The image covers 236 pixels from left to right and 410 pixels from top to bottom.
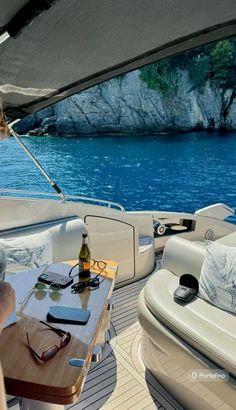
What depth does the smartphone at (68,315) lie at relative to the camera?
1386mm

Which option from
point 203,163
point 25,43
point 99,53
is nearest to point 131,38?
point 99,53

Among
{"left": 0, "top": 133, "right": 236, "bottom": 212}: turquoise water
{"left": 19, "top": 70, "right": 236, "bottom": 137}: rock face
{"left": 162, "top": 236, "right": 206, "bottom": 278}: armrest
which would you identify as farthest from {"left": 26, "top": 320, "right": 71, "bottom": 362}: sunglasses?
{"left": 19, "top": 70, "right": 236, "bottom": 137}: rock face

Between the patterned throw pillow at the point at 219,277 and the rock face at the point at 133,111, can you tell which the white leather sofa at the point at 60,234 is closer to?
the patterned throw pillow at the point at 219,277

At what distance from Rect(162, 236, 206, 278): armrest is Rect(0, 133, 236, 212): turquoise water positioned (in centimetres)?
1236

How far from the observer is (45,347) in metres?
1.22

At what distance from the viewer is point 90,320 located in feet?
4.64

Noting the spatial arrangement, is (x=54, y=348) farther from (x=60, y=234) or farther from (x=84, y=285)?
(x=60, y=234)

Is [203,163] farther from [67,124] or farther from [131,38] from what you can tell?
[131,38]

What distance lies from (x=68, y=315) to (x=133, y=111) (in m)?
29.8

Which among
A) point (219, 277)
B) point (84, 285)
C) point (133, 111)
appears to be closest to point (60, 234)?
point (84, 285)

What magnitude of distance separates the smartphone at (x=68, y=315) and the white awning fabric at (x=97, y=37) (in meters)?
1.16

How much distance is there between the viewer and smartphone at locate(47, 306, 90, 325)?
1386mm

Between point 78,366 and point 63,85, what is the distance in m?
1.59

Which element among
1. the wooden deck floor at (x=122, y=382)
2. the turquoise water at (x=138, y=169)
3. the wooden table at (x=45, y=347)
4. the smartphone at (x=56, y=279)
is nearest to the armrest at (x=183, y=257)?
the wooden deck floor at (x=122, y=382)
